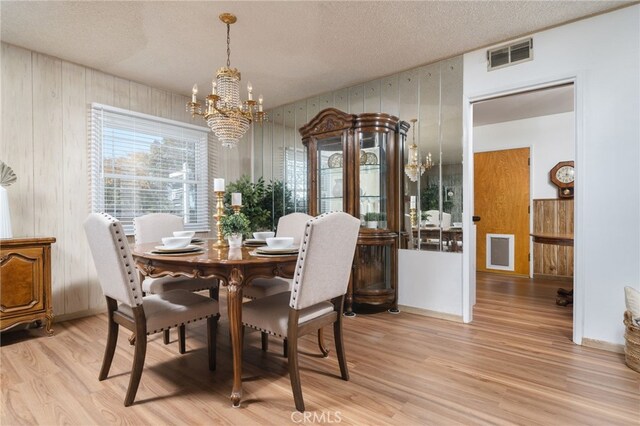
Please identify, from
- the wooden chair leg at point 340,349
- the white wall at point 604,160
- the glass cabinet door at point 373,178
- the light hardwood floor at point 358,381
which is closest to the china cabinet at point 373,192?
the glass cabinet door at point 373,178

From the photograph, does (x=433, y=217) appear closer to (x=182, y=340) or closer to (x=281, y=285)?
(x=281, y=285)

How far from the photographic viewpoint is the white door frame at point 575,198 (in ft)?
8.46

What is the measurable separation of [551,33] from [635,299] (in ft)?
6.90

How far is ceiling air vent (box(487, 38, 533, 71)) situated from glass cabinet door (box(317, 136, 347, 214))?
1543 millimetres

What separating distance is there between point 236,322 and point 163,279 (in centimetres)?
122

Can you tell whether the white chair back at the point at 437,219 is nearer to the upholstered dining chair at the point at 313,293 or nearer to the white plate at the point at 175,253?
the upholstered dining chair at the point at 313,293

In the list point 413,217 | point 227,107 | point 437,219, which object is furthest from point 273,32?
point 437,219

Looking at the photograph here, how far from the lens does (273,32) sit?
276 cm

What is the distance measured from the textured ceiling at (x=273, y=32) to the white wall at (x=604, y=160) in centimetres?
21

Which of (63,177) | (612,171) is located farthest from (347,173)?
(63,177)

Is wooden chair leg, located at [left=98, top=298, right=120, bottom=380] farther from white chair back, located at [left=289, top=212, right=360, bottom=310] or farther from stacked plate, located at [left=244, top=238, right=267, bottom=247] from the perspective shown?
white chair back, located at [left=289, top=212, right=360, bottom=310]

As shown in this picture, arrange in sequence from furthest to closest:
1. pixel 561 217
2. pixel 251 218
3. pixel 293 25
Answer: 1. pixel 561 217
2. pixel 251 218
3. pixel 293 25

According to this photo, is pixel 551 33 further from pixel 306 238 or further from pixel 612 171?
pixel 306 238

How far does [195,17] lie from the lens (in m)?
2.55
